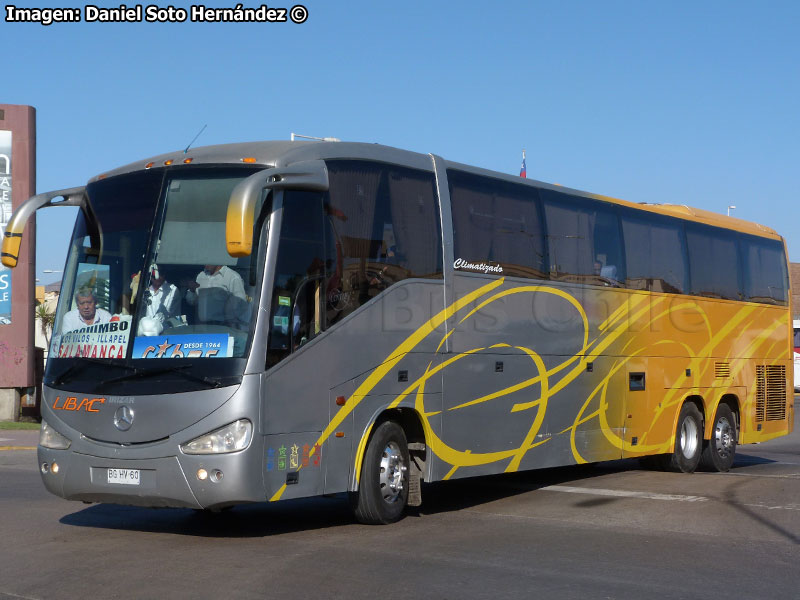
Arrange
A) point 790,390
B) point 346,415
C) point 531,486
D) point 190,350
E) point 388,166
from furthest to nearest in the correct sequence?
point 790,390 → point 531,486 → point 388,166 → point 346,415 → point 190,350

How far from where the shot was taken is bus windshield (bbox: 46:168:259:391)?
9.37 meters

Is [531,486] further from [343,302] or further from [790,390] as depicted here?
[790,390]

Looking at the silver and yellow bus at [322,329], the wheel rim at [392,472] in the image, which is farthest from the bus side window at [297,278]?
the wheel rim at [392,472]

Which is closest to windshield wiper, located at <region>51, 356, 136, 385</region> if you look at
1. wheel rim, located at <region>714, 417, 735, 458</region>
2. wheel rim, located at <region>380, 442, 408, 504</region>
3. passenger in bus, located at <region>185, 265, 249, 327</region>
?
passenger in bus, located at <region>185, 265, 249, 327</region>

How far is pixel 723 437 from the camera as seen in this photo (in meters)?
17.8

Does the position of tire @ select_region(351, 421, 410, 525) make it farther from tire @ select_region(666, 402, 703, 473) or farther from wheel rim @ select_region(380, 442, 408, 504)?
tire @ select_region(666, 402, 703, 473)

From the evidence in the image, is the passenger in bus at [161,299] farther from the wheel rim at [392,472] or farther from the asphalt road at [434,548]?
the wheel rim at [392,472]

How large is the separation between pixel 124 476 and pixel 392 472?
9.17 ft

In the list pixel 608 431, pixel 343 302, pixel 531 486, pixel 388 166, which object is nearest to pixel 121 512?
pixel 343 302

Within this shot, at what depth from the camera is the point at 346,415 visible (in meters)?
10.3

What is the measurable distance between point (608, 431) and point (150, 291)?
7.51 meters

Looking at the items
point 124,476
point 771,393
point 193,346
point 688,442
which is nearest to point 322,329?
point 193,346

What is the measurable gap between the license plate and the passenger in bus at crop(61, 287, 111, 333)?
1366 millimetres

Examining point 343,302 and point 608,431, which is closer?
point 343,302
